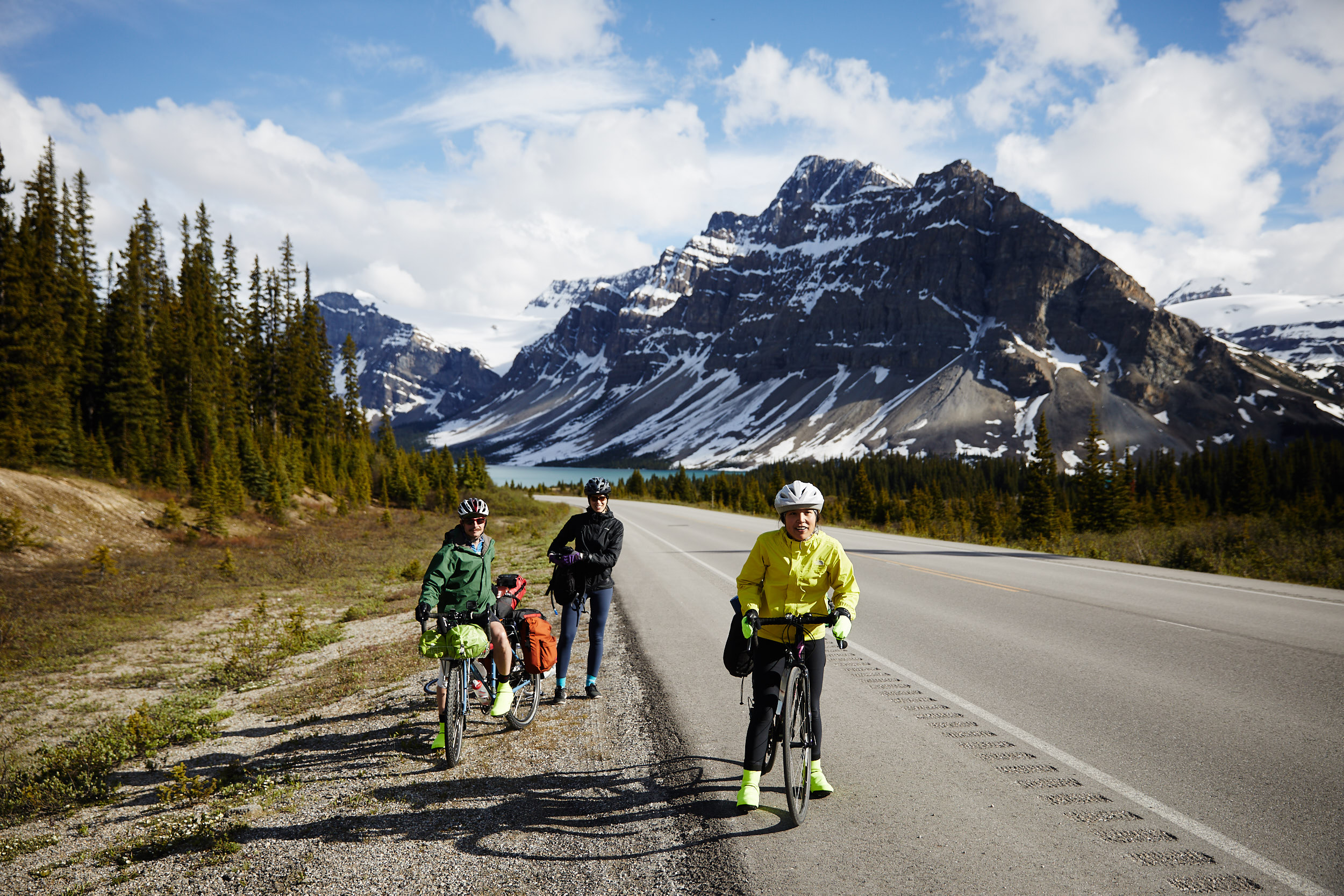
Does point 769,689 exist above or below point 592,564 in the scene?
below

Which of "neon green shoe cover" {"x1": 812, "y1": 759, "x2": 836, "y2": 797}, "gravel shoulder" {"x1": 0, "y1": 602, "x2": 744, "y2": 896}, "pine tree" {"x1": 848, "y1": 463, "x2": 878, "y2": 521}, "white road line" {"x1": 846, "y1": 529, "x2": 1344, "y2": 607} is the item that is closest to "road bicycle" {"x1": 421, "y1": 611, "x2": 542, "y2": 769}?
"gravel shoulder" {"x1": 0, "y1": 602, "x2": 744, "y2": 896}

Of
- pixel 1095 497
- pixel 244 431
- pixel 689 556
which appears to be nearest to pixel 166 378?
pixel 244 431

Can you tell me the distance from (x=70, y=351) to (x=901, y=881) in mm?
42833

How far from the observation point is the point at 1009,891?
3.42 m

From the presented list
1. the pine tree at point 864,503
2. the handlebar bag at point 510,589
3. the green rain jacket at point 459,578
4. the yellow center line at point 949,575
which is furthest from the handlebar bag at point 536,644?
the pine tree at point 864,503

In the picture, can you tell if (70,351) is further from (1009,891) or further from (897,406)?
(897,406)

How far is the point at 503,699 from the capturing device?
5902 mm

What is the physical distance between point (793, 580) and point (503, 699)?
3088mm

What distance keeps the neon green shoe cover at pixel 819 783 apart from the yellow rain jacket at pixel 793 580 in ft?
2.96

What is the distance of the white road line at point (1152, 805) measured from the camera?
345 cm

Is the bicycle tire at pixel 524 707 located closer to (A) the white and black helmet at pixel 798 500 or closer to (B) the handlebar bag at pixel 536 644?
(B) the handlebar bag at pixel 536 644

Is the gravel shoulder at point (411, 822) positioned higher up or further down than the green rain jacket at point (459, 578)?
further down

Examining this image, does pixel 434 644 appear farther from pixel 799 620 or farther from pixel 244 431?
pixel 244 431

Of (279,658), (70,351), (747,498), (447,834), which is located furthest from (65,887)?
(747,498)
